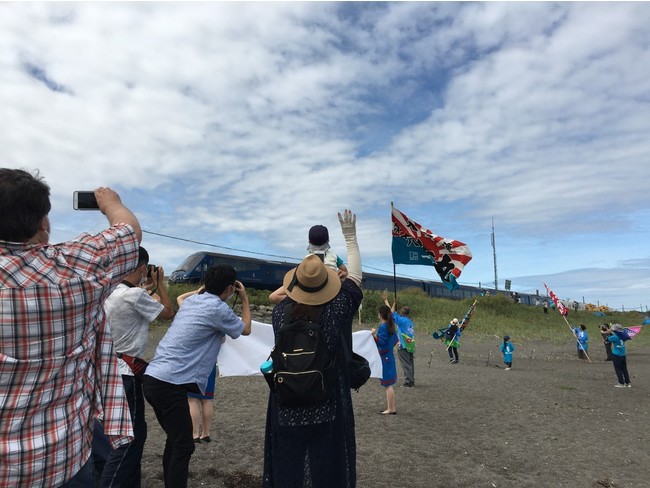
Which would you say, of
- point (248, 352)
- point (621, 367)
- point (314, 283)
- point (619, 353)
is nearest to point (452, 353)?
point (621, 367)

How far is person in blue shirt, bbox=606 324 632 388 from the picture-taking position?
509 inches

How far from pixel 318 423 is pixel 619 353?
13.0 m

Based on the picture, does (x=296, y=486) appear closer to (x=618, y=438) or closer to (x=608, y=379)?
(x=618, y=438)

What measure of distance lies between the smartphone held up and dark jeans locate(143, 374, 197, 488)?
1832mm

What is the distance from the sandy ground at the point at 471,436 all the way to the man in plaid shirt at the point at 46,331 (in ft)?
10.8

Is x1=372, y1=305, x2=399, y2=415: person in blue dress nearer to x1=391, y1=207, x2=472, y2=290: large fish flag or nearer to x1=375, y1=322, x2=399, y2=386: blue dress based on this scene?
x1=375, y1=322, x2=399, y2=386: blue dress

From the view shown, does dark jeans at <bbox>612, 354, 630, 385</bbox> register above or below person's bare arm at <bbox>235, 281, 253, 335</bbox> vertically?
below

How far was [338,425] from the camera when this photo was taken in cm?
304

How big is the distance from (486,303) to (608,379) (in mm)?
28945

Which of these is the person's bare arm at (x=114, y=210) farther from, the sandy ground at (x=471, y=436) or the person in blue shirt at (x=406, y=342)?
the person in blue shirt at (x=406, y=342)

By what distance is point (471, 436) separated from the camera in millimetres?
7258

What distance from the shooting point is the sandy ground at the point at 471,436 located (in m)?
5.32

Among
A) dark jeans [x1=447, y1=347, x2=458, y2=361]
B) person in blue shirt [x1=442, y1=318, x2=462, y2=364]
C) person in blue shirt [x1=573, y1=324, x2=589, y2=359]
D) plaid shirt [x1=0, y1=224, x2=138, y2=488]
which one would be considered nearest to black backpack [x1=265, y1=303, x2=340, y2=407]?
plaid shirt [x1=0, y1=224, x2=138, y2=488]

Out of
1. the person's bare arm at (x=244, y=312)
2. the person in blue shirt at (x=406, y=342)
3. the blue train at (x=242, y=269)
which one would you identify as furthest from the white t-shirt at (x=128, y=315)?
the blue train at (x=242, y=269)
